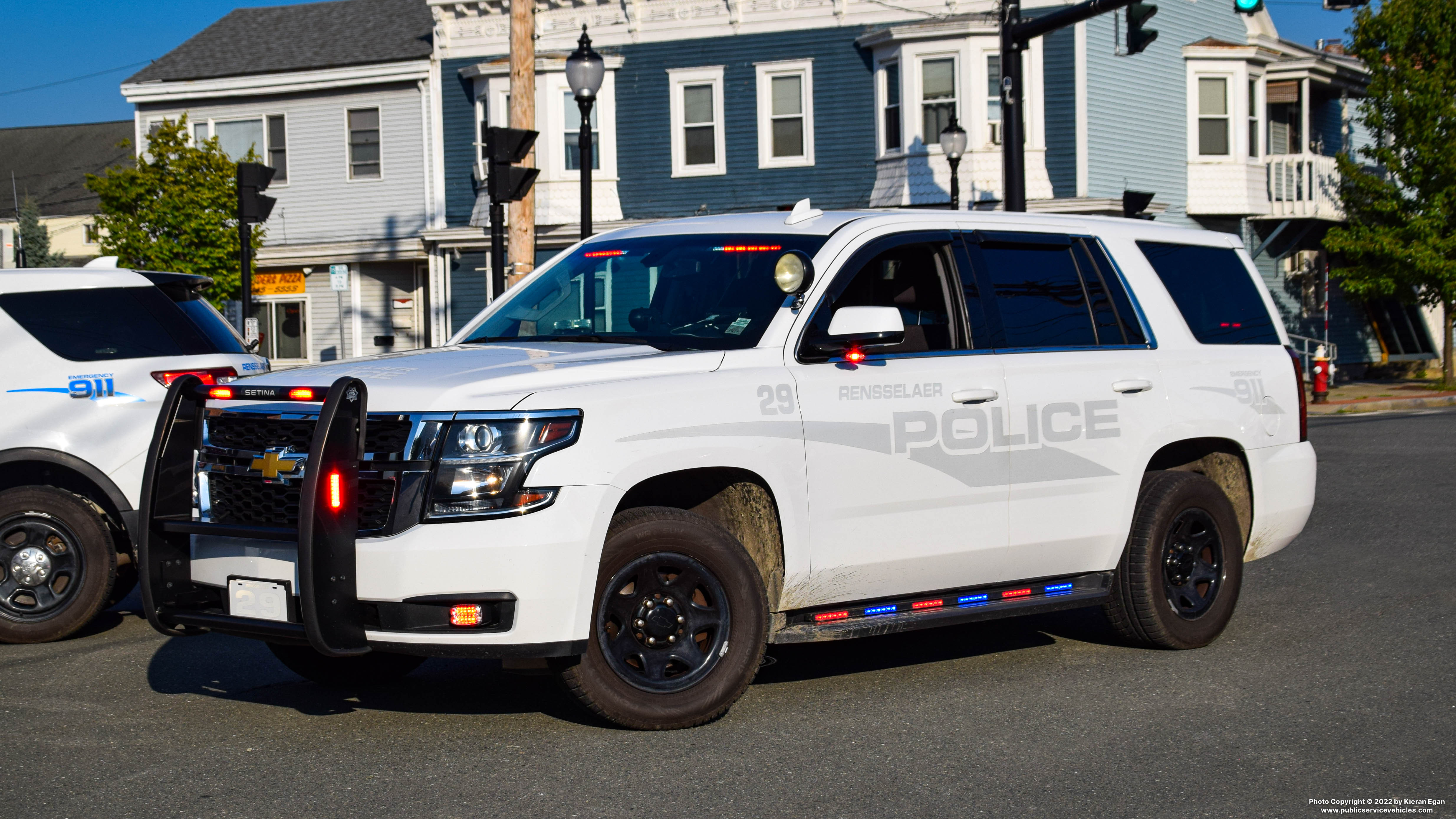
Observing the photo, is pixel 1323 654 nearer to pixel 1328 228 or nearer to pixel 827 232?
pixel 827 232

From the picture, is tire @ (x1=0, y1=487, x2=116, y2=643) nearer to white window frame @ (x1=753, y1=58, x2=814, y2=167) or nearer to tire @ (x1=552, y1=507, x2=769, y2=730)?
tire @ (x1=552, y1=507, x2=769, y2=730)

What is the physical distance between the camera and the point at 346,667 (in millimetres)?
6504

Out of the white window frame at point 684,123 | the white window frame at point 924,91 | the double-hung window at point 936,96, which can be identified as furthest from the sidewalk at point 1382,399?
the white window frame at point 684,123

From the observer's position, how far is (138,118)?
1318 inches

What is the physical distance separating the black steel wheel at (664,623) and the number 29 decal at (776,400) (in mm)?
658

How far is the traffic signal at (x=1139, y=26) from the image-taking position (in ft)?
54.1

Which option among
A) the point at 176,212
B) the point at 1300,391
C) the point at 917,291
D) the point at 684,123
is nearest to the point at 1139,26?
the point at 1300,391

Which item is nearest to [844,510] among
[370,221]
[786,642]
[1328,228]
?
[786,642]

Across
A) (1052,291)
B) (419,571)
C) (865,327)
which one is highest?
(1052,291)

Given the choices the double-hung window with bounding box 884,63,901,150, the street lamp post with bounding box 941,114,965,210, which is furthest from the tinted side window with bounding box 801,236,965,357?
the double-hung window with bounding box 884,63,901,150

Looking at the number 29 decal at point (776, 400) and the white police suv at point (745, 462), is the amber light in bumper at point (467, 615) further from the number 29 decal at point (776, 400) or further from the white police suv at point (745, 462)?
the number 29 decal at point (776, 400)

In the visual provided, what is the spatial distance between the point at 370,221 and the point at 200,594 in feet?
91.1

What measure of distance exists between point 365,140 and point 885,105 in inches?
451

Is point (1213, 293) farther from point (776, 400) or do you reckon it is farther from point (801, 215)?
point (776, 400)
